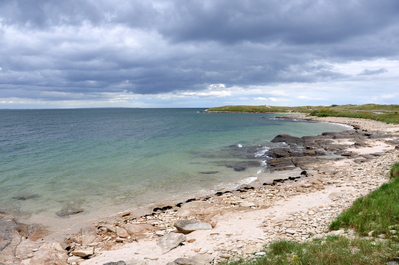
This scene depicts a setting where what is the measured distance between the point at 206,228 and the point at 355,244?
19.8 feet

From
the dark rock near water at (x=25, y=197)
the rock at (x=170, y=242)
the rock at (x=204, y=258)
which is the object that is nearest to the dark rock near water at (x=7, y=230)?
the dark rock near water at (x=25, y=197)

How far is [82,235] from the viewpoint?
12047mm

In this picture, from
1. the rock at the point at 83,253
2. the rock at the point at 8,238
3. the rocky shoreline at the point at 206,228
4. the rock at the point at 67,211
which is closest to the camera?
the rocky shoreline at the point at 206,228

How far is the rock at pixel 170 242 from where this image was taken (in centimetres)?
943

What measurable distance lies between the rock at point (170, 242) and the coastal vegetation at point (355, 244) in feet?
10.3

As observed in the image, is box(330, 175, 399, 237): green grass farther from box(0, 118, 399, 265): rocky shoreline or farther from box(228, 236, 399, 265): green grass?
box(228, 236, 399, 265): green grass

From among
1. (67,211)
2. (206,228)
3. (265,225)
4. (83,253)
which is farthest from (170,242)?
(67,211)

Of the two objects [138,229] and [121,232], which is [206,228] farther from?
[121,232]

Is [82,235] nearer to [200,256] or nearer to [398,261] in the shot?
[200,256]

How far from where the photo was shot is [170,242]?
386 inches

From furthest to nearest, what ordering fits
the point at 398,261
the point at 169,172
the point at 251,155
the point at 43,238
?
the point at 251,155, the point at 169,172, the point at 43,238, the point at 398,261

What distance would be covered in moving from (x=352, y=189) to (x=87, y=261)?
14891mm

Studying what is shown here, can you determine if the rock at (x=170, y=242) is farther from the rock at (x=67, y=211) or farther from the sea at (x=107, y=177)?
the rock at (x=67, y=211)

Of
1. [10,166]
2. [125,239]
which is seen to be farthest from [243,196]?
[10,166]
